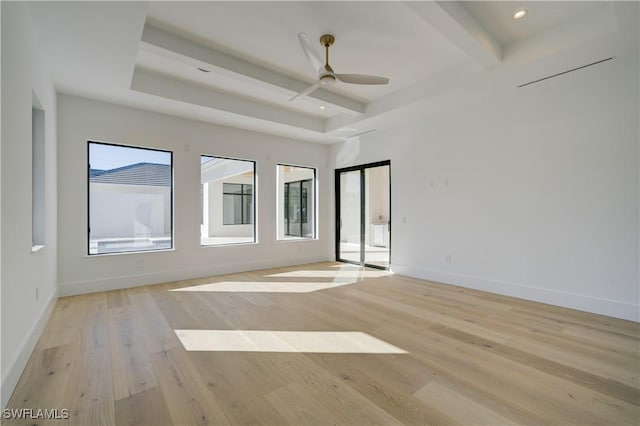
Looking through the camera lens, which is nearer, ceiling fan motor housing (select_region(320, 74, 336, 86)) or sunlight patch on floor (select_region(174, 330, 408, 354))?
sunlight patch on floor (select_region(174, 330, 408, 354))

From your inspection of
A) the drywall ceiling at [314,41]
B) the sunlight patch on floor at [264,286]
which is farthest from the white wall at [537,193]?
the sunlight patch on floor at [264,286]

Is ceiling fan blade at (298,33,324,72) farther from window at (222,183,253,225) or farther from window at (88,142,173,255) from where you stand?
window at (222,183,253,225)

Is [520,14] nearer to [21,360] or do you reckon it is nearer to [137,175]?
[21,360]

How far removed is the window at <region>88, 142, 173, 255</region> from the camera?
4500 mm

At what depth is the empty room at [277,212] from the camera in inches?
79.3

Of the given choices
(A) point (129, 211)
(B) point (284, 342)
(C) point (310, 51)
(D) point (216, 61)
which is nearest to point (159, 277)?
(A) point (129, 211)

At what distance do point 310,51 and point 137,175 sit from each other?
367 centimetres

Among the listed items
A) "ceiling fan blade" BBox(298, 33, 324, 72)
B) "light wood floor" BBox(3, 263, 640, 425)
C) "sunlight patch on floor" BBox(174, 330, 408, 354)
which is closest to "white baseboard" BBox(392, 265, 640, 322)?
"light wood floor" BBox(3, 263, 640, 425)

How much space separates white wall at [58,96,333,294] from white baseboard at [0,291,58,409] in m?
1.29

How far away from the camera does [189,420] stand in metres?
1.70

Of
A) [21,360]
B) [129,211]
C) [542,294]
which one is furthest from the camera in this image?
[129,211]

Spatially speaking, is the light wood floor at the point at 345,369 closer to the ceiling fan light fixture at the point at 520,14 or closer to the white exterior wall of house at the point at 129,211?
the white exterior wall of house at the point at 129,211

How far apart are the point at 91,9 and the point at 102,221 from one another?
3.15 meters

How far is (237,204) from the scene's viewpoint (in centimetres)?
630
